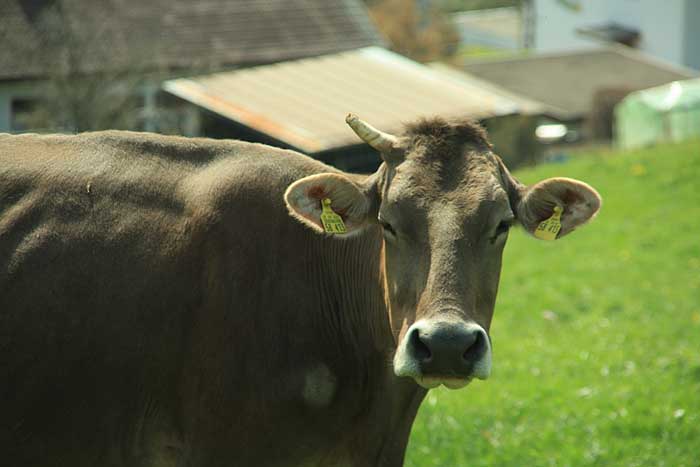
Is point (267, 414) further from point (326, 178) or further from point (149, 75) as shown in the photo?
point (149, 75)

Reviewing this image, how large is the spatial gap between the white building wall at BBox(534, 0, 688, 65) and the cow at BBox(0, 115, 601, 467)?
2067 inches

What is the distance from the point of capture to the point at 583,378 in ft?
33.2

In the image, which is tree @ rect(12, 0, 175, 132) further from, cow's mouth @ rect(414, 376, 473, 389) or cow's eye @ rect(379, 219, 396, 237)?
cow's mouth @ rect(414, 376, 473, 389)

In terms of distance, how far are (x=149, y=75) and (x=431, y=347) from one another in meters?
22.5

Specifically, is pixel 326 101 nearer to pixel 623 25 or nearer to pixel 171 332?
pixel 171 332

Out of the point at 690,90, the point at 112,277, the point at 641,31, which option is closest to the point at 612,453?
the point at 112,277

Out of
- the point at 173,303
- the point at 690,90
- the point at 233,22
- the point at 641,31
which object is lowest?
the point at 641,31

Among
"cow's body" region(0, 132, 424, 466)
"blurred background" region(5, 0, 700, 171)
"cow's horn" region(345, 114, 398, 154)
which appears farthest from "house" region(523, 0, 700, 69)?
"cow's body" region(0, 132, 424, 466)

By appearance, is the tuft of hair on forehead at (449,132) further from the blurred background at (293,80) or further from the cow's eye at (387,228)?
the blurred background at (293,80)

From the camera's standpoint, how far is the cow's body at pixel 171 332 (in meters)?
5.49

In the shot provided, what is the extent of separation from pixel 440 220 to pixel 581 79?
1737 inches

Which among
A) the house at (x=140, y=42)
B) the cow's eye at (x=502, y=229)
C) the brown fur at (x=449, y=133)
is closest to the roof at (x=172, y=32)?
the house at (x=140, y=42)

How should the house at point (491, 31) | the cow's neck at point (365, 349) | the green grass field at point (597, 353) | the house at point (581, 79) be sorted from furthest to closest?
the house at point (491, 31)
the house at point (581, 79)
the green grass field at point (597, 353)
the cow's neck at point (365, 349)

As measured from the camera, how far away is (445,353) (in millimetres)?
4812
